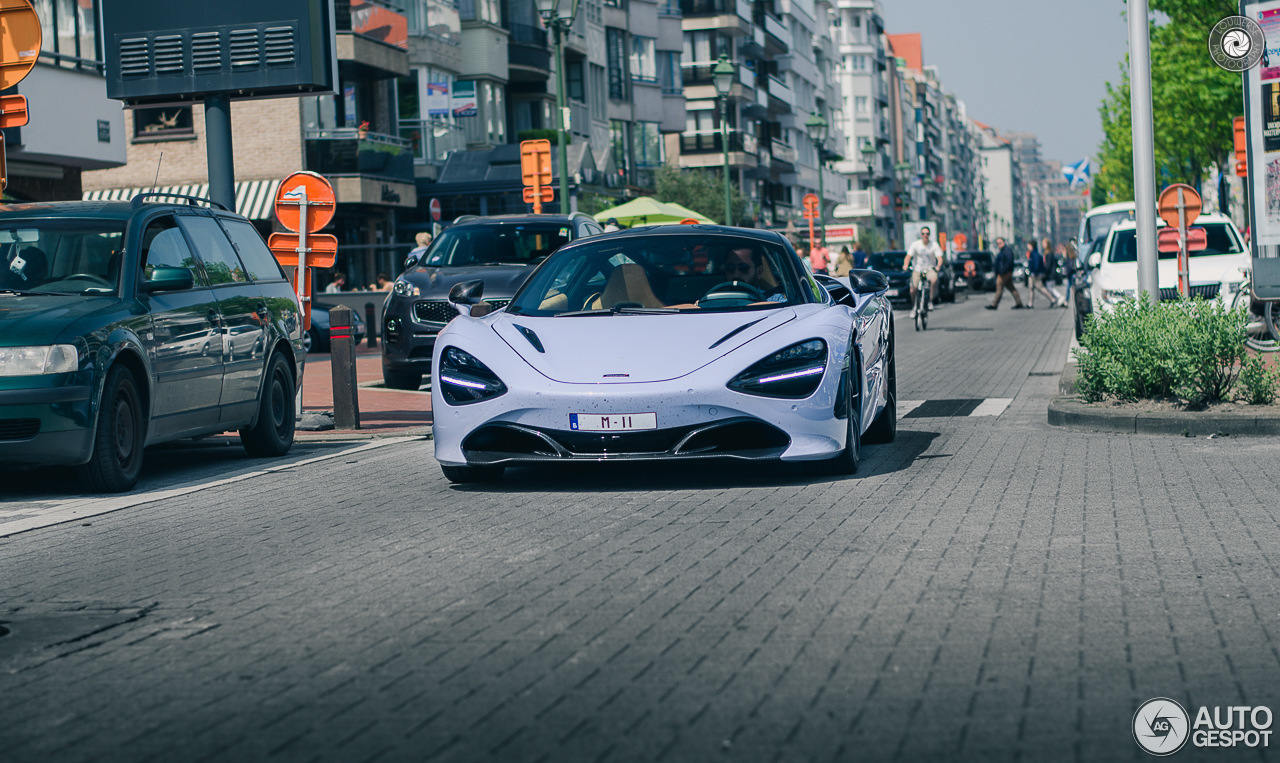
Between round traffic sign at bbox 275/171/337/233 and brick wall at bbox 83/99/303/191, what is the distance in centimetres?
2722

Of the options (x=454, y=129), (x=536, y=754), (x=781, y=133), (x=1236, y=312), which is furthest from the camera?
(x=781, y=133)

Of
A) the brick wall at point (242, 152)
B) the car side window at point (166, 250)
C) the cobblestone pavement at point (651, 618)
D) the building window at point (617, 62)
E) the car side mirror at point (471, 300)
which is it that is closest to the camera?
the cobblestone pavement at point (651, 618)

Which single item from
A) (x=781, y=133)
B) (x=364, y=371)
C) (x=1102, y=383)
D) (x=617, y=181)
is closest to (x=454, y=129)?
(x=617, y=181)

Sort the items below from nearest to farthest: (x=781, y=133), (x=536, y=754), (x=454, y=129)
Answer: (x=536, y=754) < (x=454, y=129) < (x=781, y=133)

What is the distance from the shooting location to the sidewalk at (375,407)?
13211 millimetres

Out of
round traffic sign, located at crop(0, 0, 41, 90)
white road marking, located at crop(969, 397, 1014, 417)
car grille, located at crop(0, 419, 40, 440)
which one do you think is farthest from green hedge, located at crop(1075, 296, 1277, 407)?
round traffic sign, located at crop(0, 0, 41, 90)

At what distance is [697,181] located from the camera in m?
65.1

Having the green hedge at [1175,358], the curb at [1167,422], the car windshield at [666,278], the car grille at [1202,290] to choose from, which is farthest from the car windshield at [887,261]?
the car windshield at [666,278]

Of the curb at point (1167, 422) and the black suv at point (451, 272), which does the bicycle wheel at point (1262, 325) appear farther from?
the black suv at point (451, 272)

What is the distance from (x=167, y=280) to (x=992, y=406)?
7.12 meters

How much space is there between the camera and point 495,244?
18.3 metres

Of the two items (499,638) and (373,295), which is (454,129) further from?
(499,638)

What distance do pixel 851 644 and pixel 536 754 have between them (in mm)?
1396

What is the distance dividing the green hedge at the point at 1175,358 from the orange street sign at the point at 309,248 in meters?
6.32
